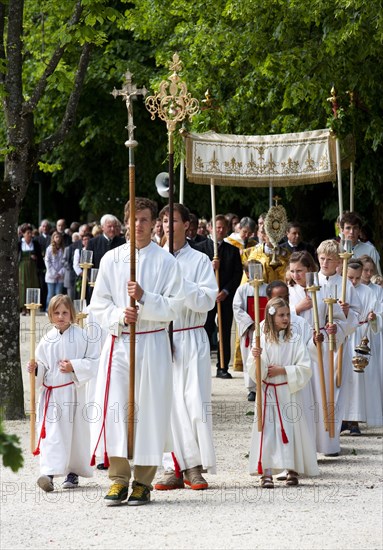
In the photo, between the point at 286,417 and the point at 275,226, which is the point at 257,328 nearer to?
the point at 286,417

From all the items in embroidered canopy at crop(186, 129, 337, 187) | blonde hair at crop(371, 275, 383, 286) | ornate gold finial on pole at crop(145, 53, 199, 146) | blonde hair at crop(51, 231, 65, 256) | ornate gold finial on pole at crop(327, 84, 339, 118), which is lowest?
blonde hair at crop(371, 275, 383, 286)

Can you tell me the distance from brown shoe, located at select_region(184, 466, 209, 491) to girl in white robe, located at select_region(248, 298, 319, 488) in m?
0.39

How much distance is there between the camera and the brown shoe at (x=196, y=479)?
9.52 meters

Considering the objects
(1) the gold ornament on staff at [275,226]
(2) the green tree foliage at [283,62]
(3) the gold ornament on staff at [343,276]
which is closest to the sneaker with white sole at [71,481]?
(3) the gold ornament on staff at [343,276]

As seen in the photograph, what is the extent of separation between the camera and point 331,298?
1098cm

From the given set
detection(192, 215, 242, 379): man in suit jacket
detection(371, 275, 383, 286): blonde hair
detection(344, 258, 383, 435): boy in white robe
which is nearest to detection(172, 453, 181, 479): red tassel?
detection(344, 258, 383, 435): boy in white robe

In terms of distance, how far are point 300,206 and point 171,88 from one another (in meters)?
17.2

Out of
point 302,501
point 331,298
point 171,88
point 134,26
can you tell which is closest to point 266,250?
point 331,298

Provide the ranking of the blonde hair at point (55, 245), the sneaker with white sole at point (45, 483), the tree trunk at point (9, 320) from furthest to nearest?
the blonde hair at point (55, 245) → the tree trunk at point (9, 320) → the sneaker with white sole at point (45, 483)

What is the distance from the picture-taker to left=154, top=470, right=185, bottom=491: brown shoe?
9.62 meters

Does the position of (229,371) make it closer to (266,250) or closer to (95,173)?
(266,250)

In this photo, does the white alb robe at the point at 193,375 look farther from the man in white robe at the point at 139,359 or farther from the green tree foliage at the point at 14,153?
the green tree foliage at the point at 14,153

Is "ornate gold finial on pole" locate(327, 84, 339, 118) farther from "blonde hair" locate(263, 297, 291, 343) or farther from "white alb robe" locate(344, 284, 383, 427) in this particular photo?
"blonde hair" locate(263, 297, 291, 343)

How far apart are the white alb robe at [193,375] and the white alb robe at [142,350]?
0.42 meters
